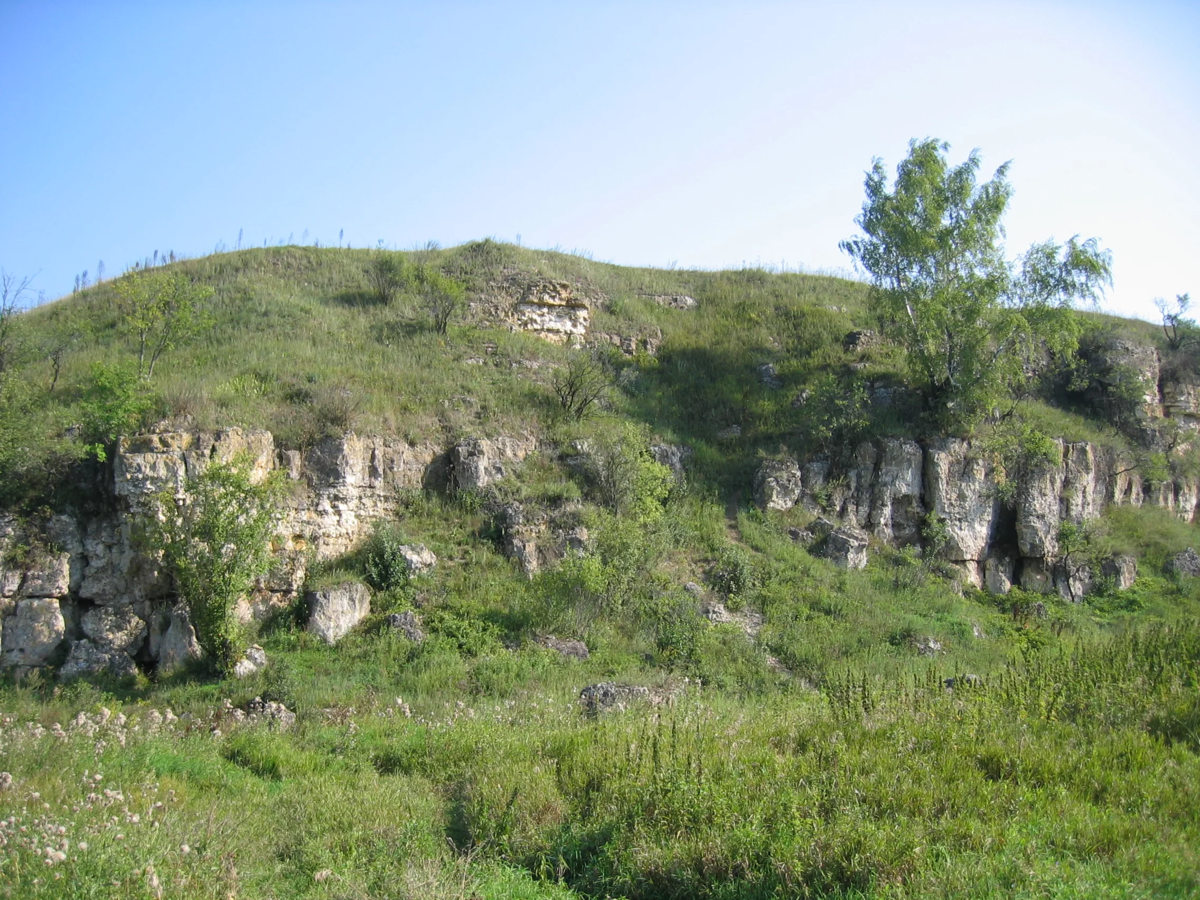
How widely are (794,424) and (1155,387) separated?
12.8 m

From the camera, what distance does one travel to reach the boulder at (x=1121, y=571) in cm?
2089

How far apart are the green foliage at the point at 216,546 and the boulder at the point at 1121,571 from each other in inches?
801

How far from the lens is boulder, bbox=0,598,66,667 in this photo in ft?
43.3

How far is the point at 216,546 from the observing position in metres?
13.3

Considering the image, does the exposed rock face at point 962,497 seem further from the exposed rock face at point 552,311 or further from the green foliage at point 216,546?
the green foliage at point 216,546

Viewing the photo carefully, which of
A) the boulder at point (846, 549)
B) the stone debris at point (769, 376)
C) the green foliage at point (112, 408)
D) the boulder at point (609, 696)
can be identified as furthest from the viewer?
the stone debris at point (769, 376)

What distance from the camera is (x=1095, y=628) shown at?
722 inches

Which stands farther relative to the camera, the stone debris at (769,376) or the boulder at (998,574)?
the stone debris at (769,376)

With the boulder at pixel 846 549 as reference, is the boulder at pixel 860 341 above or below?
above

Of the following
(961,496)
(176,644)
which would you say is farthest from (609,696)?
(961,496)

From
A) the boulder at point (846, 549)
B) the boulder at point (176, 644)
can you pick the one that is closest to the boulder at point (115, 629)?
the boulder at point (176, 644)

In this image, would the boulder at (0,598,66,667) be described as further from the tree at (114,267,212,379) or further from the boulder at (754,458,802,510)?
the boulder at (754,458,802,510)

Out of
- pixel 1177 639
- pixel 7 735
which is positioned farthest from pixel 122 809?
pixel 1177 639

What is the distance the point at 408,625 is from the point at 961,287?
16832 millimetres
